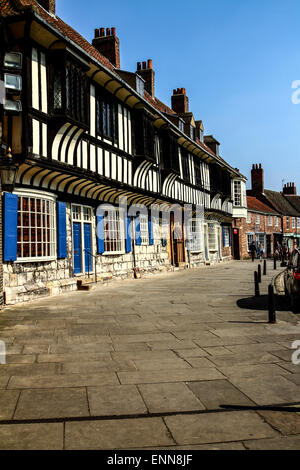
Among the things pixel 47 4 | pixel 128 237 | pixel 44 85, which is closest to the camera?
pixel 44 85

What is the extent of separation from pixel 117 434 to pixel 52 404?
0.96 m

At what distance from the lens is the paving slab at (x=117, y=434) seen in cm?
317

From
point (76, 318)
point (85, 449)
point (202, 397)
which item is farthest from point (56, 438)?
point (76, 318)

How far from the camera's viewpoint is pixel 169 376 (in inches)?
193

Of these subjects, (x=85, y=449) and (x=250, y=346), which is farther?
(x=250, y=346)

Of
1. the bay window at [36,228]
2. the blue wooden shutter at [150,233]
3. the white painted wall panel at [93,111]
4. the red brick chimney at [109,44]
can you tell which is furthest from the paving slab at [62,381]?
the red brick chimney at [109,44]

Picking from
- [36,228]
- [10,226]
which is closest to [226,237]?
[36,228]

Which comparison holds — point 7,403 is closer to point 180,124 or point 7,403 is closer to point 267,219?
point 180,124

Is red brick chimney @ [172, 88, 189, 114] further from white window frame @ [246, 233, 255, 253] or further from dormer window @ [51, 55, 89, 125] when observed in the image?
dormer window @ [51, 55, 89, 125]

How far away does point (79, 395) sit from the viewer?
4.30 meters

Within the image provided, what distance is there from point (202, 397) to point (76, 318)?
4696 millimetres

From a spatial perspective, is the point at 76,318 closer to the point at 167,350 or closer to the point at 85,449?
the point at 167,350

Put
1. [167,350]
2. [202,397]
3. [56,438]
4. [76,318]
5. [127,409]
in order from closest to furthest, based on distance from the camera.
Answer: [56,438], [127,409], [202,397], [167,350], [76,318]

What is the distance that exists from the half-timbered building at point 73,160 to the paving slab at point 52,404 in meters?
5.58
